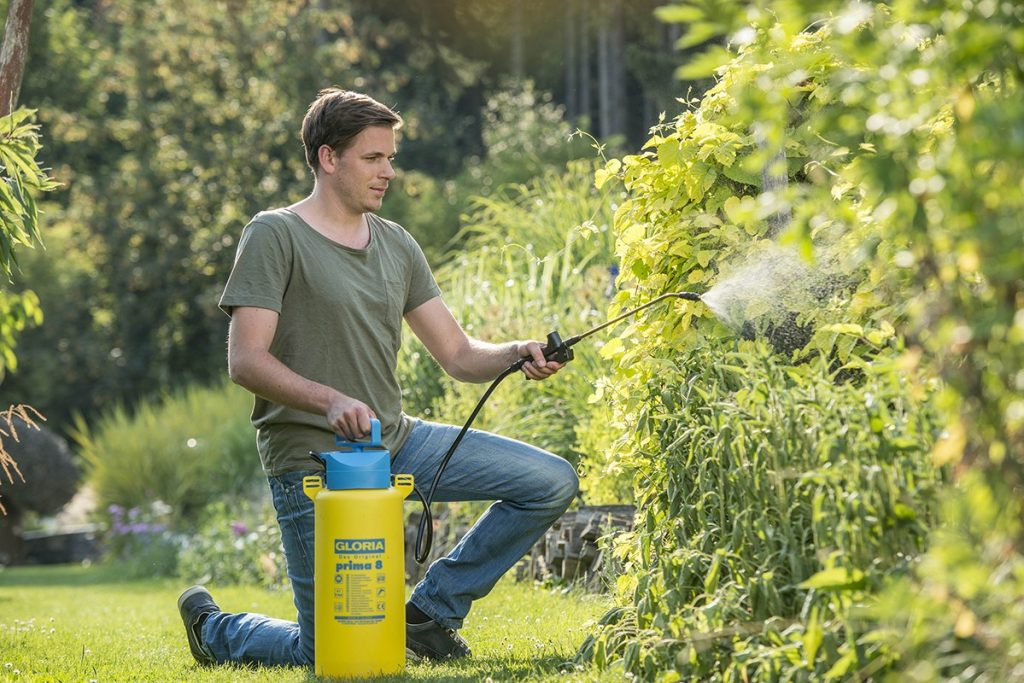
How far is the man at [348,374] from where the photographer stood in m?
3.43

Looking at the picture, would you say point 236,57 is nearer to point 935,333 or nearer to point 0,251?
point 0,251

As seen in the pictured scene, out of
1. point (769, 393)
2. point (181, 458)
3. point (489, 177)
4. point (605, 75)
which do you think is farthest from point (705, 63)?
point (605, 75)

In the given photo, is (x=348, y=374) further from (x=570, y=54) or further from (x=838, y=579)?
(x=570, y=54)

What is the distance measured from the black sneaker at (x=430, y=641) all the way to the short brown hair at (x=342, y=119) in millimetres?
1348

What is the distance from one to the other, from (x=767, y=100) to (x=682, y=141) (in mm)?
1379

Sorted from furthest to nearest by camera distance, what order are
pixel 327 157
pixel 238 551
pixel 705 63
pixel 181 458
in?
1. pixel 181 458
2. pixel 238 551
3. pixel 327 157
4. pixel 705 63

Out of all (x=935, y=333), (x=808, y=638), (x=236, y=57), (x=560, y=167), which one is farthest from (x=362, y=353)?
(x=236, y=57)

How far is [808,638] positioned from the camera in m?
2.13

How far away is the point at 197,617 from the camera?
3.78 m

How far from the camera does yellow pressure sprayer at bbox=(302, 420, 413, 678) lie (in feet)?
9.98

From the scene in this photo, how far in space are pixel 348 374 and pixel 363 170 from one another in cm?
57

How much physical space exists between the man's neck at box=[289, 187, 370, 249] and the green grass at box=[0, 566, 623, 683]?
119 cm

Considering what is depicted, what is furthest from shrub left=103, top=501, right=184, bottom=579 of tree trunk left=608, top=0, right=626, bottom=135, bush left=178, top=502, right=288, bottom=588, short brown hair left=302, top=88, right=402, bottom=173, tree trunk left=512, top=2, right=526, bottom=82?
tree trunk left=512, top=2, right=526, bottom=82

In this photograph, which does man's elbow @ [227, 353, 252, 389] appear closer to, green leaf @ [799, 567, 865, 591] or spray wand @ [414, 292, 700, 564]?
spray wand @ [414, 292, 700, 564]
